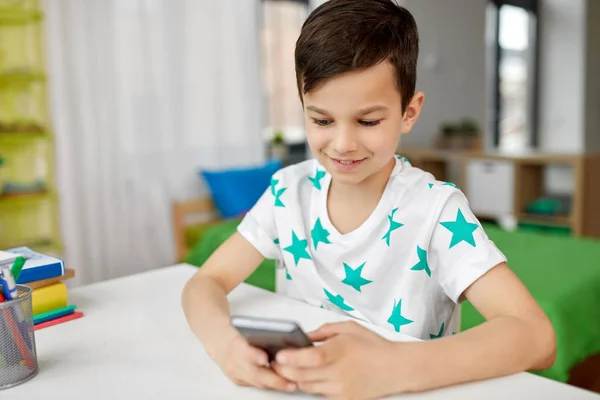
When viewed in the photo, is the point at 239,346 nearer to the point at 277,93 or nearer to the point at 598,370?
the point at 598,370

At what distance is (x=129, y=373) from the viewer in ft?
2.39

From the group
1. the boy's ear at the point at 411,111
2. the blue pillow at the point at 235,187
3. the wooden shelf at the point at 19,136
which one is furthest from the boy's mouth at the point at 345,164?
the blue pillow at the point at 235,187

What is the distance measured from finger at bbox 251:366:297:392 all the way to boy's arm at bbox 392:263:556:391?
0.13 m

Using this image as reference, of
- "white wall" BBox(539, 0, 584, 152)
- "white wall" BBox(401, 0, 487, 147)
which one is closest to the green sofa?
"white wall" BBox(401, 0, 487, 147)

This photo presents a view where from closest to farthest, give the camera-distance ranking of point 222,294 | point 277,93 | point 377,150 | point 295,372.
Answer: point 295,372
point 377,150
point 222,294
point 277,93

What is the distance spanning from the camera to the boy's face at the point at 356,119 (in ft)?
2.69

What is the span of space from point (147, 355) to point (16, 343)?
0.16 meters

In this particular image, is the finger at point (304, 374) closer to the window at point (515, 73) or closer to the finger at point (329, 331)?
the finger at point (329, 331)

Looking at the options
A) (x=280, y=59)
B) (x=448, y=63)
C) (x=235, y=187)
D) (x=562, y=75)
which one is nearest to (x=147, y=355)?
(x=235, y=187)

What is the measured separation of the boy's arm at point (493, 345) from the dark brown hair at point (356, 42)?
1.02 ft

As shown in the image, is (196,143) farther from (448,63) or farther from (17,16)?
(448,63)

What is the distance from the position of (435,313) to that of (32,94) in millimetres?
2424

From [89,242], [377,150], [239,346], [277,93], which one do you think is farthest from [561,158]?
[239,346]

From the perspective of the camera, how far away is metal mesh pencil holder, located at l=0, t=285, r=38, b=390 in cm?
69
